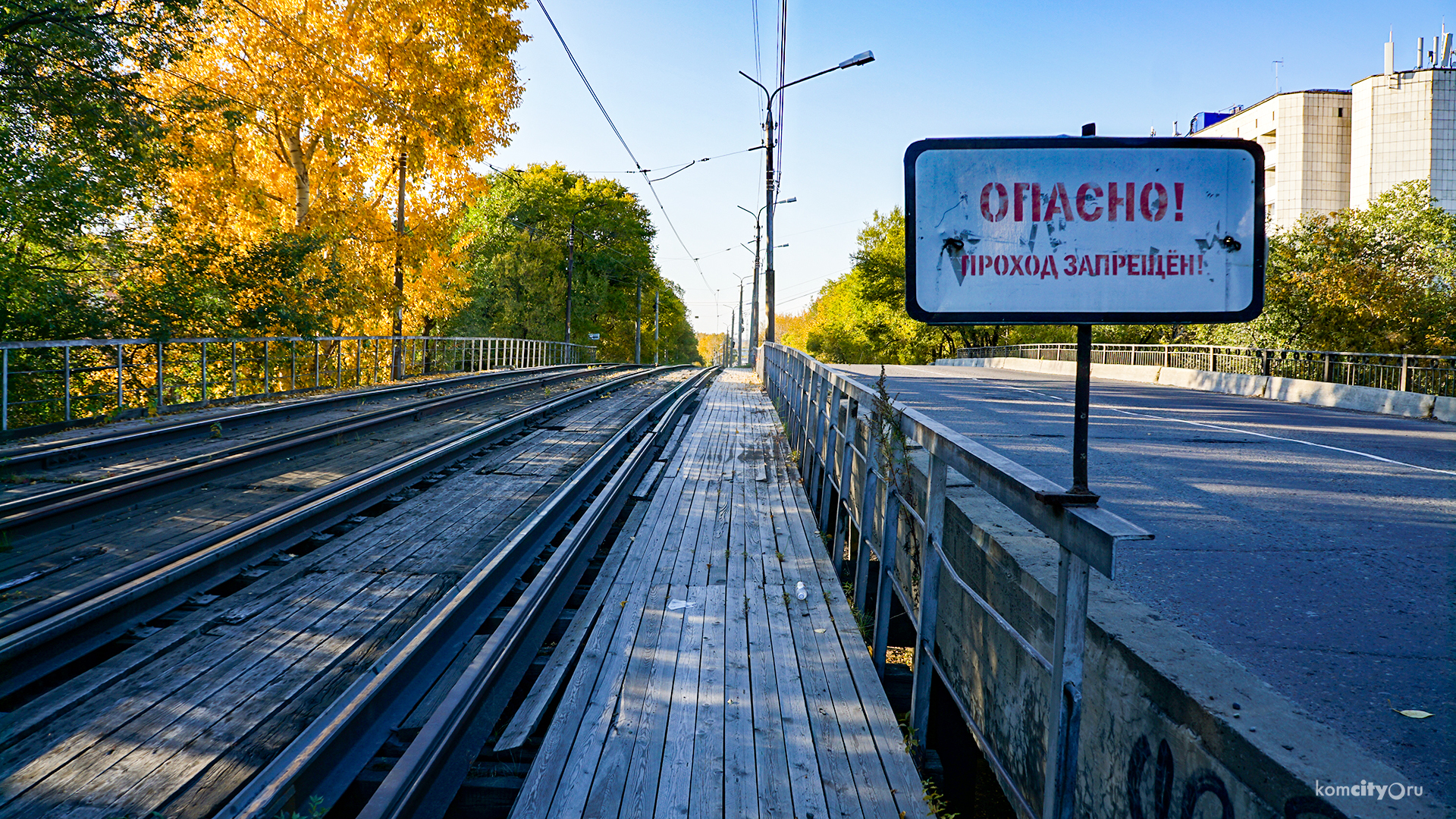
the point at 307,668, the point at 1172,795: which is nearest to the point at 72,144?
the point at 307,668

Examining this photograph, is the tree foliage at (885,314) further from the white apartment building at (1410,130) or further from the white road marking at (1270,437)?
the white road marking at (1270,437)

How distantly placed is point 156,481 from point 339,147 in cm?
1662

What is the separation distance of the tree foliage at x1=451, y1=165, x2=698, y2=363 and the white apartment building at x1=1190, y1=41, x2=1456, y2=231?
44.9 meters

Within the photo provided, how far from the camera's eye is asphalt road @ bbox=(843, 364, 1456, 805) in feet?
8.72


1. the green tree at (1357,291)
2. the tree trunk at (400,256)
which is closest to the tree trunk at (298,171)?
the tree trunk at (400,256)

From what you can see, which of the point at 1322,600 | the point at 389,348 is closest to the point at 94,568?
the point at 1322,600

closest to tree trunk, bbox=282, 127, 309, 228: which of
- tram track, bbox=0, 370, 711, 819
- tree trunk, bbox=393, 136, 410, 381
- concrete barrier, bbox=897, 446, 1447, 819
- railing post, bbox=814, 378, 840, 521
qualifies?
tree trunk, bbox=393, 136, 410, 381

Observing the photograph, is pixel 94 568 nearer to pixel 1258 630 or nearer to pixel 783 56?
pixel 1258 630

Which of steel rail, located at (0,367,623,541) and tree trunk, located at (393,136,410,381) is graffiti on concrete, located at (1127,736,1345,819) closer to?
steel rail, located at (0,367,623,541)

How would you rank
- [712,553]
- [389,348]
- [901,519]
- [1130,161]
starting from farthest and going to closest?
[389,348], [712,553], [901,519], [1130,161]

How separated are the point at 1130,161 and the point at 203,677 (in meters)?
4.11

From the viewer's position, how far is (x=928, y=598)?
3322 mm

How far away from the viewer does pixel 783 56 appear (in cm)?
2358

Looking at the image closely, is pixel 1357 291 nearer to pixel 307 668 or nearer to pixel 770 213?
pixel 770 213
